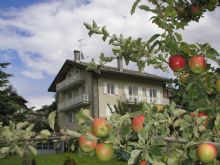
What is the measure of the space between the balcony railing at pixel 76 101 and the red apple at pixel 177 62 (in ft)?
113

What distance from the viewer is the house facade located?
37.3 m

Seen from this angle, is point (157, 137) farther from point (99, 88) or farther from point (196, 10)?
point (99, 88)

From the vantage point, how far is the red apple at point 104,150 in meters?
2.12

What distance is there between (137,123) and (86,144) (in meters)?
0.29

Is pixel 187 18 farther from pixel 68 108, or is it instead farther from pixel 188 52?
pixel 68 108

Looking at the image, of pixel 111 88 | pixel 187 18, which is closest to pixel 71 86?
pixel 111 88

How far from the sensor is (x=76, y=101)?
38.6 m

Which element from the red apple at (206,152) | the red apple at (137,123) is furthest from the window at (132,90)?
the red apple at (206,152)

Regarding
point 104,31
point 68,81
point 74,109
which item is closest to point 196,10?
point 104,31

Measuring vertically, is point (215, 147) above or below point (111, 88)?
below

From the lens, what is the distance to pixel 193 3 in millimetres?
3572

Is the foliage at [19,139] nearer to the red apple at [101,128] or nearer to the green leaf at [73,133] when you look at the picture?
the green leaf at [73,133]

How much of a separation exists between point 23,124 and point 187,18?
1.81 meters

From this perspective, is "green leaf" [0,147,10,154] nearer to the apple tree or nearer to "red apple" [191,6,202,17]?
the apple tree
